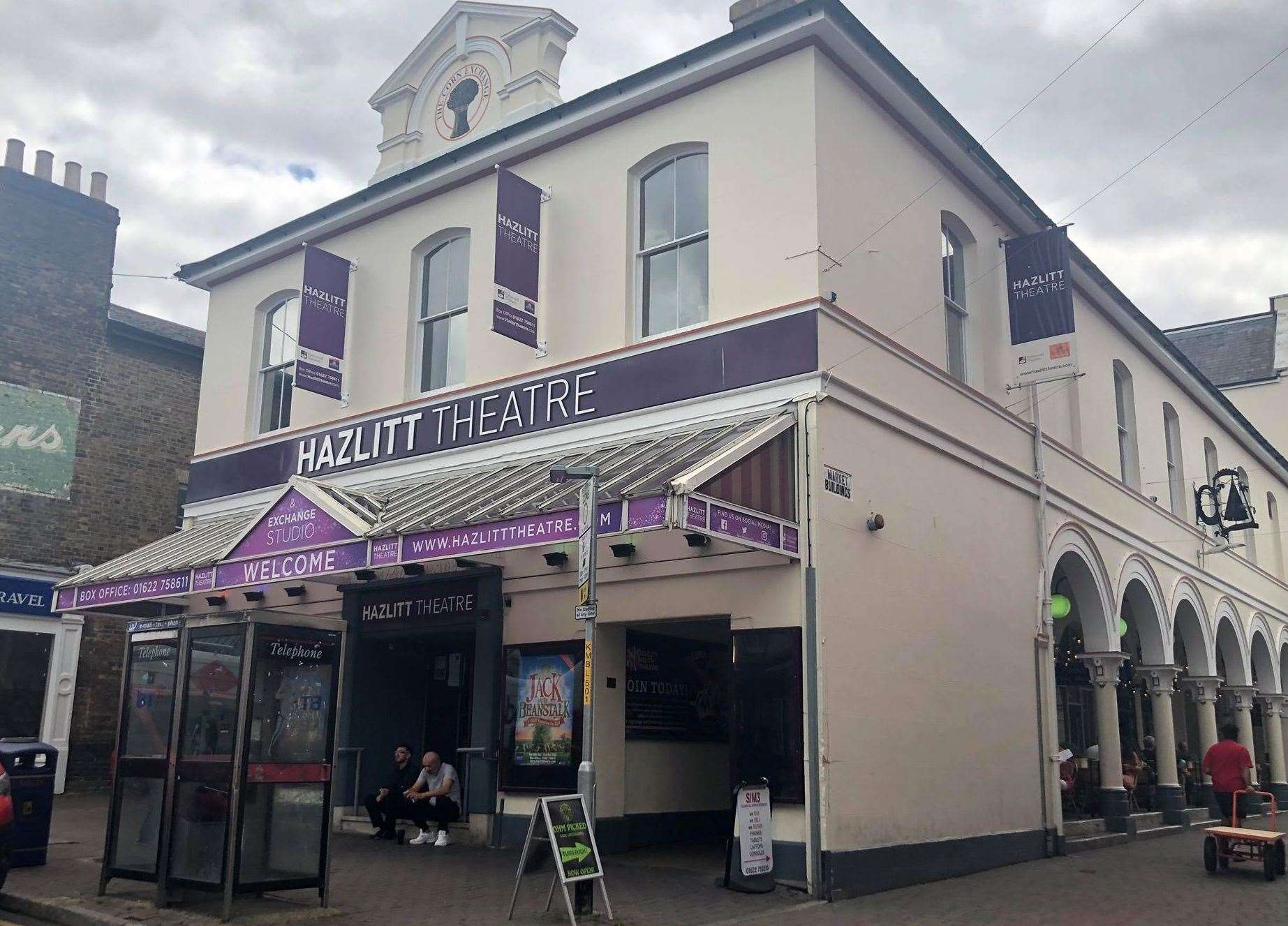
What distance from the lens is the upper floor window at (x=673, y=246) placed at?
1307cm

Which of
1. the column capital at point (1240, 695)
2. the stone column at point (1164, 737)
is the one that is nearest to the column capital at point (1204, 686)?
the column capital at point (1240, 695)

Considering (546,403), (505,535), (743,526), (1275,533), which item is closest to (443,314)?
(546,403)

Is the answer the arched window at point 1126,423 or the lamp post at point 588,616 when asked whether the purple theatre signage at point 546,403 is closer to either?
the lamp post at point 588,616

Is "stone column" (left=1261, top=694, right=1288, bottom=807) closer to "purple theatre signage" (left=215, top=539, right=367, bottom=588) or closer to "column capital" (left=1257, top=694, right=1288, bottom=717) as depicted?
"column capital" (left=1257, top=694, right=1288, bottom=717)

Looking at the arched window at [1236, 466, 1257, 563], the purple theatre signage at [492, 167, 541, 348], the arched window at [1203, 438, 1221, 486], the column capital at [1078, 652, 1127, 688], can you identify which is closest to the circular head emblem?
the purple theatre signage at [492, 167, 541, 348]

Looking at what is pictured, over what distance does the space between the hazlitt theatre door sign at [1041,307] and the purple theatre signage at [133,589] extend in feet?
35.7

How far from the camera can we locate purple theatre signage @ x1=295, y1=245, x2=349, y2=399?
52.1ft

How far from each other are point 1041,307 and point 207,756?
11.5 meters

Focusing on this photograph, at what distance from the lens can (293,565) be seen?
12.5 metres

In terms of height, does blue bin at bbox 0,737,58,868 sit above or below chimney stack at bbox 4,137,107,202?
below

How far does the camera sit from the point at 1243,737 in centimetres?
2466

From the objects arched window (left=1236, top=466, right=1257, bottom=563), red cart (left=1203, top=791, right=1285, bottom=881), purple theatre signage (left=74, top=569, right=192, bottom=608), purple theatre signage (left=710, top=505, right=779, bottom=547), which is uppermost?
arched window (left=1236, top=466, right=1257, bottom=563)

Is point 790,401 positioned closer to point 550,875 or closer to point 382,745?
point 550,875

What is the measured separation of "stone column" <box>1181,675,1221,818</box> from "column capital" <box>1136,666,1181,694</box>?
3.12 metres
